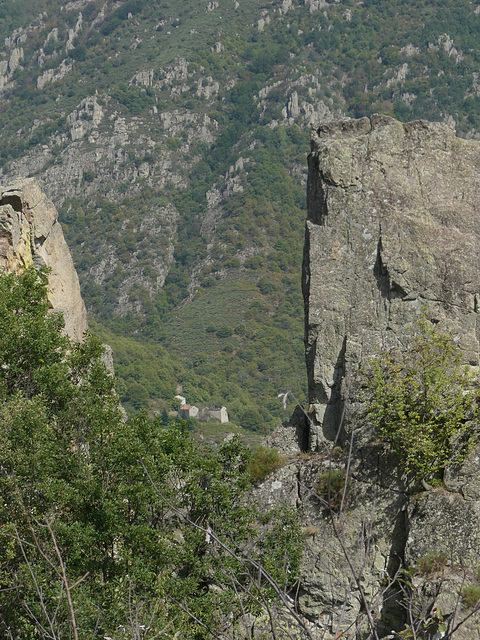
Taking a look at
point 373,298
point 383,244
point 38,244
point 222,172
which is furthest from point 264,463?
point 222,172

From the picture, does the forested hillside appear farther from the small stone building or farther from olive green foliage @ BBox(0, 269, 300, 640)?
olive green foliage @ BBox(0, 269, 300, 640)

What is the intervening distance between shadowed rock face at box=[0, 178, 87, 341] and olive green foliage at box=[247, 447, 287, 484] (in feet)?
31.3

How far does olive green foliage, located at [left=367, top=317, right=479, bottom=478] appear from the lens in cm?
1616

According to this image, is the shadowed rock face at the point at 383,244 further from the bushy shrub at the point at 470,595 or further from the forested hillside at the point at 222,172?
the forested hillside at the point at 222,172

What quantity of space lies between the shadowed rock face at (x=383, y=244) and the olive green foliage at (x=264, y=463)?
3.07 ft

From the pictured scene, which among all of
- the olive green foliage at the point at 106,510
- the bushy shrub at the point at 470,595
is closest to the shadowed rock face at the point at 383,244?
the olive green foliage at the point at 106,510

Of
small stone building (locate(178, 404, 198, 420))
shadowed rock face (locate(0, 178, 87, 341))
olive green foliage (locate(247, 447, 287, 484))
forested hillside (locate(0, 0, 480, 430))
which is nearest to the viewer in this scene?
olive green foliage (locate(247, 447, 287, 484))

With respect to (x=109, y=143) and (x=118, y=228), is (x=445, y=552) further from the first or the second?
(x=109, y=143)

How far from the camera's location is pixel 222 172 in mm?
167875

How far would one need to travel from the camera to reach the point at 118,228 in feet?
530

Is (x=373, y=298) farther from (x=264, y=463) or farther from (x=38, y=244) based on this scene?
(x=38, y=244)

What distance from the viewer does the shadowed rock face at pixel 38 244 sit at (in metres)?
23.9

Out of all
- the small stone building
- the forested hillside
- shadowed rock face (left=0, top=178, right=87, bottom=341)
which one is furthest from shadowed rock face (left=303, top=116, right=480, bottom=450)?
the small stone building

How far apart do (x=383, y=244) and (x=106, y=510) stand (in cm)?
921
